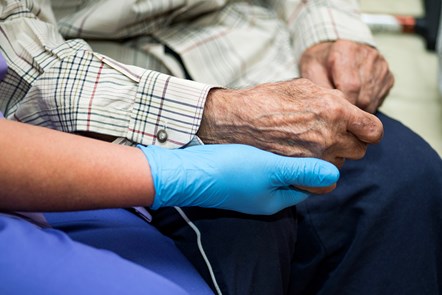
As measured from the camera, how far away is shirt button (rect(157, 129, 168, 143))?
81 cm

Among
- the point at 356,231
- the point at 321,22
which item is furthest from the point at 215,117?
the point at 321,22

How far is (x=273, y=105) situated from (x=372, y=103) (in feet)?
0.93

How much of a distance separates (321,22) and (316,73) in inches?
5.3

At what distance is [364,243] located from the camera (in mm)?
899

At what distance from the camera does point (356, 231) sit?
909 millimetres

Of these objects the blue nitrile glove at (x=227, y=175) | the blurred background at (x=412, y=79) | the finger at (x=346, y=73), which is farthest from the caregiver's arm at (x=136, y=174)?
the blurred background at (x=412, y=79)

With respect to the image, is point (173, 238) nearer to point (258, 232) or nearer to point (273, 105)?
point (258, 232)

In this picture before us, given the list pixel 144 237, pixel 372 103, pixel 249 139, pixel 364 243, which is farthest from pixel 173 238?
pixel 372 103

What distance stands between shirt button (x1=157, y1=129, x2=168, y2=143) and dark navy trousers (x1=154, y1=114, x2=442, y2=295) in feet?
0.37

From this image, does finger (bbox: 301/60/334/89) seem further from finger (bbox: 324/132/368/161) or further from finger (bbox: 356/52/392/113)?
finger (bbox: 324/132/368/161)

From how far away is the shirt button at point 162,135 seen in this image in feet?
2.65

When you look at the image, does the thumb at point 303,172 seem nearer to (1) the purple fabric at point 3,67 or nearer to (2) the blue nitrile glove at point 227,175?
(2) the blue nitrile glove at point 227,175

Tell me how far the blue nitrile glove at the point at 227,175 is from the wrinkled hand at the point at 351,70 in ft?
0.91

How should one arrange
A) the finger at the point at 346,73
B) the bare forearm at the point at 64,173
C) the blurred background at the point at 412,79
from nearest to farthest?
the bare forearm at the point at 64,173 < the finger at the point at 346,73 < the blurred background at the point at 412,79
